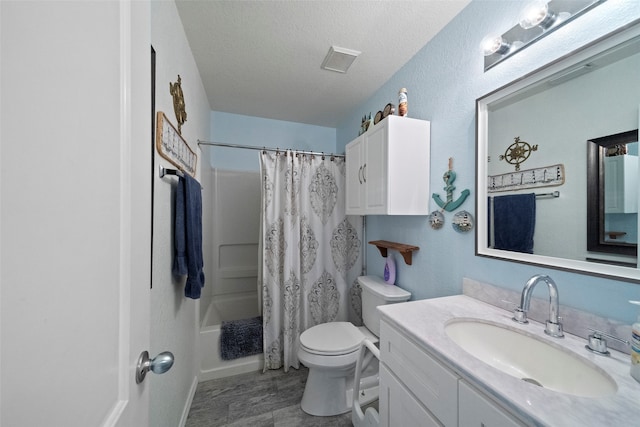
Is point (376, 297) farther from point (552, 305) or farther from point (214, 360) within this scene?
point (214, 360)

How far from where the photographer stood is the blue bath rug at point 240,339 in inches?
73.3

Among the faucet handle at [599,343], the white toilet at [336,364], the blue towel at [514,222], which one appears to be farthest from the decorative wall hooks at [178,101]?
the faucet handle at [599,343]

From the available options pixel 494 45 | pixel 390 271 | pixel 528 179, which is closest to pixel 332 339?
pixel 390 271

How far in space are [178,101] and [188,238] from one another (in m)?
0.72

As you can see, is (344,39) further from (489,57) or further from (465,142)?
(465,142)

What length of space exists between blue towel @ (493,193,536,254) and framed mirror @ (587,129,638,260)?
18 centimetres

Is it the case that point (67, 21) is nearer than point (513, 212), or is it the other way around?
point (67, 21)

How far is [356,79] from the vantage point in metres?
1.83

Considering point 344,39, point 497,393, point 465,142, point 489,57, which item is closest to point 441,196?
point 465,142

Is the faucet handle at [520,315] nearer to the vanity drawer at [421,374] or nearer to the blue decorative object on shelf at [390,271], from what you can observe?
the vanity drawer at [421,374]

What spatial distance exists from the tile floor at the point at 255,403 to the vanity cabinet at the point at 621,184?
5.55ft

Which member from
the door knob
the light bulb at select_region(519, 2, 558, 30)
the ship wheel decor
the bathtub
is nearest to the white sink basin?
the ship wheel decor

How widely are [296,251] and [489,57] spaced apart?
171 cm

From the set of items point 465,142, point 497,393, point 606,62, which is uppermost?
point 606,62
